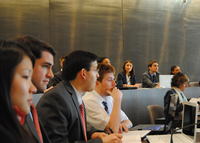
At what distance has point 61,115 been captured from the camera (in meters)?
1.37

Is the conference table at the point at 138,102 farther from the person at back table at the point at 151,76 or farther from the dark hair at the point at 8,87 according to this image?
the dark hair at the point at 8,87

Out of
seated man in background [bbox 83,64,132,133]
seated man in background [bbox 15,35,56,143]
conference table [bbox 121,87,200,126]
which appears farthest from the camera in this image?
conference table [bbox 121,87,200,126]

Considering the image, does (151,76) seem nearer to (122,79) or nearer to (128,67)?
(128,67)

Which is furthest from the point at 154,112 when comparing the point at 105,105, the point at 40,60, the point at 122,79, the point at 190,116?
the point at 40,60

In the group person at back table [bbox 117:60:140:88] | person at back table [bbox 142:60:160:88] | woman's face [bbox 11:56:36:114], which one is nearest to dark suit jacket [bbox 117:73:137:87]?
person at back table [bbox 117:60:140:88]

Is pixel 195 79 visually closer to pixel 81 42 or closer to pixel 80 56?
pixel 81 42

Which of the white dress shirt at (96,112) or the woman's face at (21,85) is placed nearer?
the woman's face at (21,85)

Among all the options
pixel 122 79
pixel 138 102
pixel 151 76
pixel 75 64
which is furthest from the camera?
pixel 151 76

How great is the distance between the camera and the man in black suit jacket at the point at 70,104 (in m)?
1.33

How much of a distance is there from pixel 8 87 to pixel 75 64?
3.71ft

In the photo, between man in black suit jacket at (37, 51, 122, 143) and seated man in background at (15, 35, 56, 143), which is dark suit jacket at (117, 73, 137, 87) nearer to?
man in black suit jacket at (37, 51, 122, 143)

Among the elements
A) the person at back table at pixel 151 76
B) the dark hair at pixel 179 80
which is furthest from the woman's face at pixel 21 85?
the person at back table at pixel 151 76

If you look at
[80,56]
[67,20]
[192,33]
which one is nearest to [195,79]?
[192,33]

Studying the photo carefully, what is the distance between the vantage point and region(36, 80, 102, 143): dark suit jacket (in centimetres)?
131
